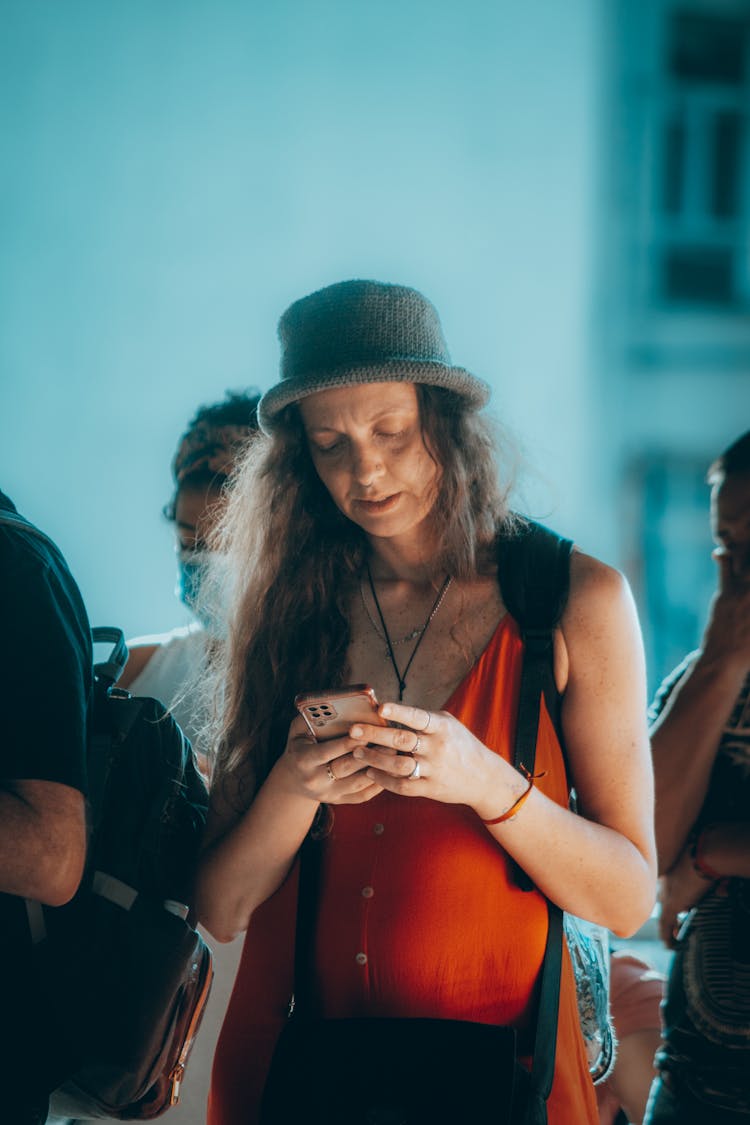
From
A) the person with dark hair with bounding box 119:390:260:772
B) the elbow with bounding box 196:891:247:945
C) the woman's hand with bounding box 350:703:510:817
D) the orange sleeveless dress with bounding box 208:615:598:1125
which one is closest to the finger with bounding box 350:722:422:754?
the woman's hand with bounding box 350:703:510:817

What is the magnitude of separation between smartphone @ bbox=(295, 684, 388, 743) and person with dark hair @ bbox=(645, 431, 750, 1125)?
2.38 ft

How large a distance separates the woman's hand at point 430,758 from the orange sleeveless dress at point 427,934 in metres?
0.14

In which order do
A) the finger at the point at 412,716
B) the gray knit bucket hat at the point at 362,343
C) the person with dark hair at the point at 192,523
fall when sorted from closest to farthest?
the finger at the point at 412,716
the gray knit bucket hat at the point at 362,343
the person with dark hair at the point at 192,523

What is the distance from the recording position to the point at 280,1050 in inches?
56.1

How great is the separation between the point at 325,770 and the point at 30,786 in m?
0.39

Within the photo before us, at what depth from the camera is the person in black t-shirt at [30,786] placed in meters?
1.34

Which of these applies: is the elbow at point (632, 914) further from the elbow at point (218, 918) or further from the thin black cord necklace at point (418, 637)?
the elbow at point (218, 918)

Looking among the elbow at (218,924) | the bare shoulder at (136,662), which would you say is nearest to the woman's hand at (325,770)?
the elbow at (218,924)

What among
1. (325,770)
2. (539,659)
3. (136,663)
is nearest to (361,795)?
(325,770)

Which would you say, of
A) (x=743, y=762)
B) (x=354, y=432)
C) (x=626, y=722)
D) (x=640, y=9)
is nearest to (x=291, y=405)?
(x=354, y=432)

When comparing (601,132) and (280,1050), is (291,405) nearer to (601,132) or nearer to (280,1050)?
(280,1050)

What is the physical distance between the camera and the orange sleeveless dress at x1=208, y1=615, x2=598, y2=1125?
1.44 metres

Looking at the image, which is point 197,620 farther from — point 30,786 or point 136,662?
point 30,786

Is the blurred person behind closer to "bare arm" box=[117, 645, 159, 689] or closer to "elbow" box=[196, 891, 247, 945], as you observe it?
"elbow" box=[196, 891, 247, 945]
